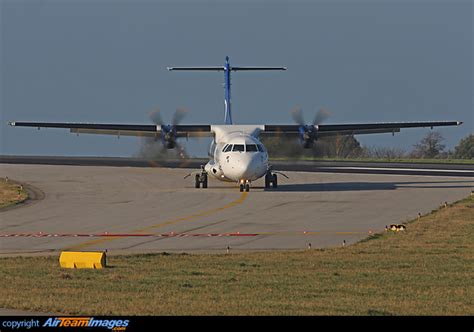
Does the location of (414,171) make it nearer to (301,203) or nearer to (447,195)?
(447,195)

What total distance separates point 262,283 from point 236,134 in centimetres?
2823

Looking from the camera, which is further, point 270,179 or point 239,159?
point 270,179

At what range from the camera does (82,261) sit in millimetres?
21250

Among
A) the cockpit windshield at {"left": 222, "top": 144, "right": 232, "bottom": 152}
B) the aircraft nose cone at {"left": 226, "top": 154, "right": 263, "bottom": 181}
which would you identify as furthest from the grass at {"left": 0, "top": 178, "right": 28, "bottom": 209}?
the aircraft nose cone at {"left": 226, "top": 154, "right": 263, "bottom": 181}

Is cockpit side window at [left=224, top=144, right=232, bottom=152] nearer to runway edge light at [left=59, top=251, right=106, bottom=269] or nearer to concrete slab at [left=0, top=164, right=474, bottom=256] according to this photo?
concrete slab at [left=0, top=164, right=474, bottom=256]

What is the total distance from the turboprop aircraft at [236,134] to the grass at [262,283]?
1777cm

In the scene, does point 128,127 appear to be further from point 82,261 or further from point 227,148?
point 82,261

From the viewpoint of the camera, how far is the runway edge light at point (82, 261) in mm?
21062

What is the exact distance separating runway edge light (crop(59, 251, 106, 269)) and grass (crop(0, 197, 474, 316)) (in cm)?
35

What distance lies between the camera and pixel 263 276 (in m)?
19.7

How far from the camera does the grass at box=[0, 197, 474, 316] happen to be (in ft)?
51.0

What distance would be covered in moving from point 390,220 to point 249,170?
11.5 m
